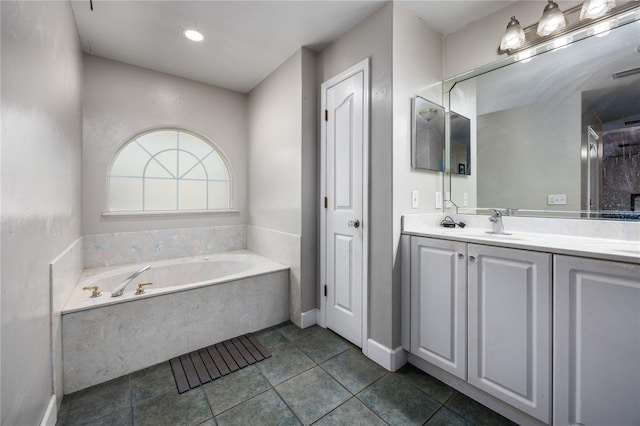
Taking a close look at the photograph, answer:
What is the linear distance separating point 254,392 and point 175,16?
263cm

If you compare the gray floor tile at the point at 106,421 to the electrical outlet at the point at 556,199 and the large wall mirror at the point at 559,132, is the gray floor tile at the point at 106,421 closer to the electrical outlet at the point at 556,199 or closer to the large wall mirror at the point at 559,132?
the large wall mirror at the point at 559,132

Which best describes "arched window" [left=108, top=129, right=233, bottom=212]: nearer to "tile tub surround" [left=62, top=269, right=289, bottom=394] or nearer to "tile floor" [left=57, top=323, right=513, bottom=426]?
"tile tub surround" [left=62, top=269, right=289, bottom=394]

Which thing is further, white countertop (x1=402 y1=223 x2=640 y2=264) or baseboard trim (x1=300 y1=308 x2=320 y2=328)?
baseboard trim (x1=300 y1=308 x2=320 y2=328)

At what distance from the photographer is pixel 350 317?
6.82 feet

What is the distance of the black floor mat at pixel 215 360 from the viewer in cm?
170

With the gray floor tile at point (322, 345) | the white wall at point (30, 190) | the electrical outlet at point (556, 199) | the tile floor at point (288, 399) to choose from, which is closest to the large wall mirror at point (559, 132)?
the electrical outlet at point (556, 199)

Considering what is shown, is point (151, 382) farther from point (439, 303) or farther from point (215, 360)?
point (439, 303)

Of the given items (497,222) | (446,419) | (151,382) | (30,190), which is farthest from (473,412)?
(30,190)

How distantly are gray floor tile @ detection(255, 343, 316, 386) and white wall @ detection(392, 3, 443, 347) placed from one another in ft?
2.17

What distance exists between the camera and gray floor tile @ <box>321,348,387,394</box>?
1636 mm

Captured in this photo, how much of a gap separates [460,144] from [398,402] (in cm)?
185

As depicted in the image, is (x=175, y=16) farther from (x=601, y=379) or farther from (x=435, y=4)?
(x=601, y=379)

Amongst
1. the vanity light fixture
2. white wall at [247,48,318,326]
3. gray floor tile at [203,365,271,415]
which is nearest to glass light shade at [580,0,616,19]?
the vanity light fixture

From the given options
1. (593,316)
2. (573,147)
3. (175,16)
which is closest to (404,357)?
(593,316)
